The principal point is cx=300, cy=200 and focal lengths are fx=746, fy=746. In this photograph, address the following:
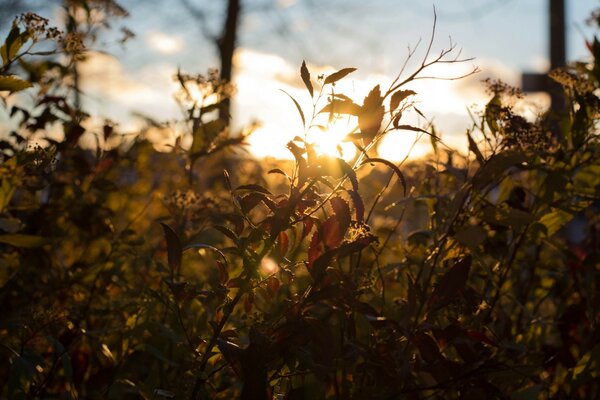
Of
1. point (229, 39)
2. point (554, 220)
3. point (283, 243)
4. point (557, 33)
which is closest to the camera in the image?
point (283, 243)

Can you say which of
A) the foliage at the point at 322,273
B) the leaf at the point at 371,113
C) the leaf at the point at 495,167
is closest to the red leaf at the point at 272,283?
the foliage at the point at 322,273

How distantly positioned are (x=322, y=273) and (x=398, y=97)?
17.9 inches

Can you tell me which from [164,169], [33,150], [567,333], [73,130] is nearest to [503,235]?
[567,333]

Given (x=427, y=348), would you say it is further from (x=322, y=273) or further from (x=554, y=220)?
(x=554, y=220)

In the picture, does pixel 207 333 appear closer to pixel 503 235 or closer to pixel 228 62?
pixel 503 235

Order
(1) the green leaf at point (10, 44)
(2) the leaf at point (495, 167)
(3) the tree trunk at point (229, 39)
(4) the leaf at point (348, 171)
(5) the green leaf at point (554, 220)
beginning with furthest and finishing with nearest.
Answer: (3) the tree trunk at point (229, 39) → (5) the green leaf at point (554, 220) → (1) the green leaf at point (10, 44) → (2) the leaf at point (495, 167) → (4) the leaf at point (348, 171)

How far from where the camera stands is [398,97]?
1775 mm

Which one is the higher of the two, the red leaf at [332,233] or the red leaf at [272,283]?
the red leaf at [332,233]

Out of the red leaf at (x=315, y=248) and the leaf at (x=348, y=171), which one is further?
the red leaf at (x=315, y=248)

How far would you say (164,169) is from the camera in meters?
5.14

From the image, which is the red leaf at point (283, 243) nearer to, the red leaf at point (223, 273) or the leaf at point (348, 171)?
the red leaf at point (223, 273)

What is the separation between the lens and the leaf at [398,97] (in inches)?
69.5

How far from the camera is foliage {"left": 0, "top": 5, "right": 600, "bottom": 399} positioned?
1755mm

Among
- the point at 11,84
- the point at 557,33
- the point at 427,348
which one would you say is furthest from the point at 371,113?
the point at 557,33
